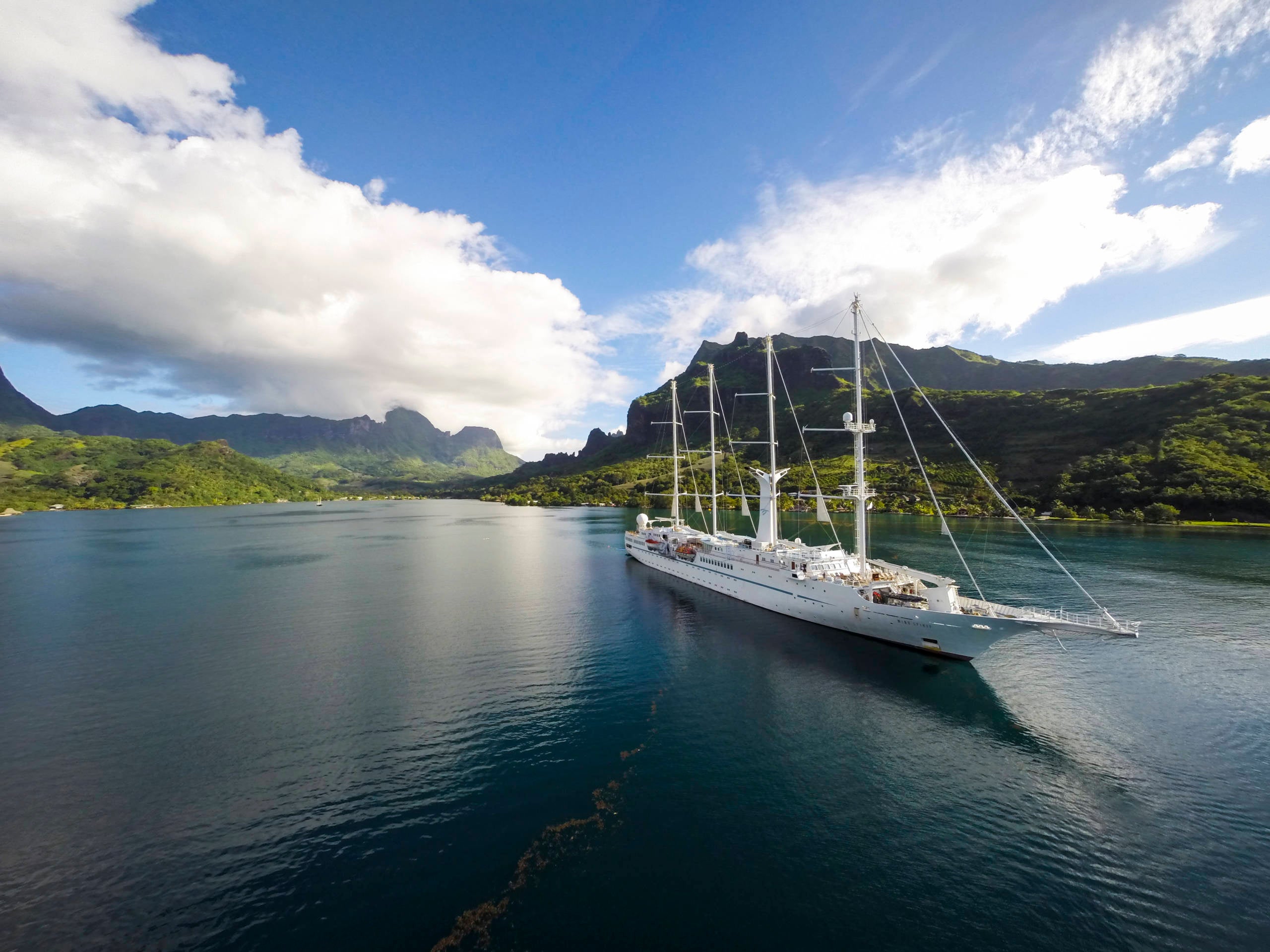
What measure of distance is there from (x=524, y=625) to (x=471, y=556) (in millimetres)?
54480

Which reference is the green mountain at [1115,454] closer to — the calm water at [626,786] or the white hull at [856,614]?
the white hull at [856,614]

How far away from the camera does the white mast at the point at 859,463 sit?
4506 centimetres

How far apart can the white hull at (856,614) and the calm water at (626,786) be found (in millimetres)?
1887

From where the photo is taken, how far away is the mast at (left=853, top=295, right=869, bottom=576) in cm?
4506

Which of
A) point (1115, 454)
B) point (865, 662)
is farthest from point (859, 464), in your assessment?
point (1115, 454)

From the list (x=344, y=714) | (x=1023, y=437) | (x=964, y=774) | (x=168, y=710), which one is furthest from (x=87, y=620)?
(x=1023, y=437)

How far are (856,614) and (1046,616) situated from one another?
47.4ft

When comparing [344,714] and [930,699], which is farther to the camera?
[930,699]

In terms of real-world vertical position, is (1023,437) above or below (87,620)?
above

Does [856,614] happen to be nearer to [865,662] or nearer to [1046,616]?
[865,662]

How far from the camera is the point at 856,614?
47281 millimetres

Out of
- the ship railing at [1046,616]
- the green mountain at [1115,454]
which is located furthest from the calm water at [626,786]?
the green mountain at [1115,454]

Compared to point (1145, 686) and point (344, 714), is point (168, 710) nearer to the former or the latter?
point (344, 714)

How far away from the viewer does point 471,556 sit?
10325 centimetres
